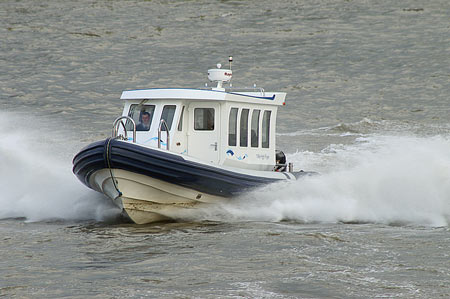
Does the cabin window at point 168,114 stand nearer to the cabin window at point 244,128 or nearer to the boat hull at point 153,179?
the boat hull at point 153,179

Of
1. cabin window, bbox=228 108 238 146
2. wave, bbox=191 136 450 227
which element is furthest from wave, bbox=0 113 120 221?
cabin window, bbox=228 108 238 146

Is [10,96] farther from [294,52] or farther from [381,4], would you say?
[381,4]

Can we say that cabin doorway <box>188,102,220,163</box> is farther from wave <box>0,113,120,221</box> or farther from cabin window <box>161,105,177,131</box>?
wave <box>0,113,120,221</box>

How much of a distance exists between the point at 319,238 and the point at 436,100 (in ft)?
56.1

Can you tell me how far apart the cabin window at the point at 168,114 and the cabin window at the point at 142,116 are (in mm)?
217

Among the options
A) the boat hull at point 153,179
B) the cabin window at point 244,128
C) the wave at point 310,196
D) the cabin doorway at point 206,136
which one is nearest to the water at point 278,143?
the wave at point 310,196

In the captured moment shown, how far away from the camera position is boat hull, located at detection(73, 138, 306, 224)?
1090 centimetres

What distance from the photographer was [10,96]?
25297 mm

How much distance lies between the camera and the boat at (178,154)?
11.0m

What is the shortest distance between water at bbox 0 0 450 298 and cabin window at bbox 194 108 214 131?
1296 mm

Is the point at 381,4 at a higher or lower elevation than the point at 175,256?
higher

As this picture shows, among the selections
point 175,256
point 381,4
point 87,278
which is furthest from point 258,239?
point 381,4

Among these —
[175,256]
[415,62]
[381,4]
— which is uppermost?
[381,4]

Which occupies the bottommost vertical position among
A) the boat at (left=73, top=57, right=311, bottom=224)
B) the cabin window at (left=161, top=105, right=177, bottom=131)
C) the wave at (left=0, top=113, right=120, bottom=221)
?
the wave at (left=0, top=113, right=120, bottom=221)
